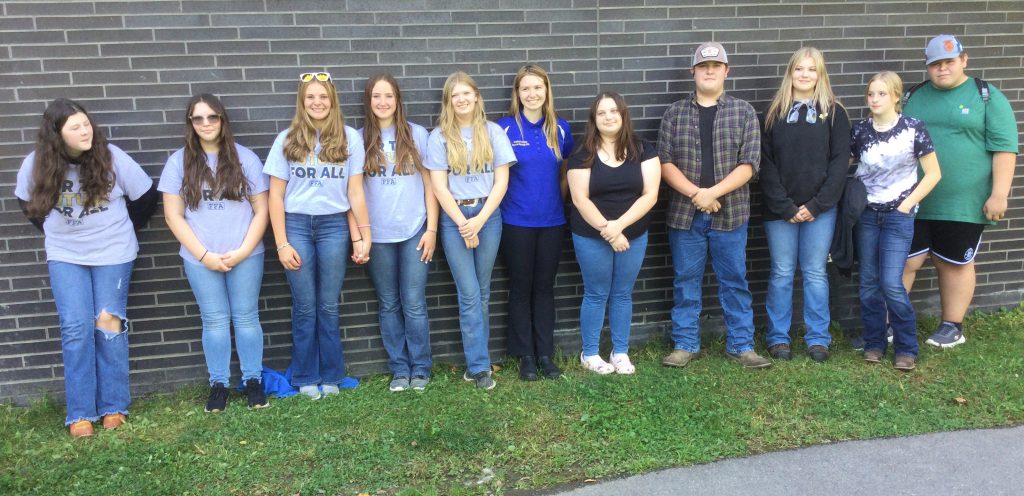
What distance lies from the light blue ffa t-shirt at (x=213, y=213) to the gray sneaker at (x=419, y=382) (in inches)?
53.1

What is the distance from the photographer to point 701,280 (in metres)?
5.50

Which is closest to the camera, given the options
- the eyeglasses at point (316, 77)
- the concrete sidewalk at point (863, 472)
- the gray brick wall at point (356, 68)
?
the concrete sidewalk at point (863, 472)

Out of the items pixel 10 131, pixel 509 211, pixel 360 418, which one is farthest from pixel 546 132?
pixel 10 131

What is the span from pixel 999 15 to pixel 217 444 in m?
5.92

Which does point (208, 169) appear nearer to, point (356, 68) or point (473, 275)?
point (356, 68)

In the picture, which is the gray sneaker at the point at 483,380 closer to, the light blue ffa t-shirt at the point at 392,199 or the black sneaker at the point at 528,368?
the black sneaker at the point at 528,368

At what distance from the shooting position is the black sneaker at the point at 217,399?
4.80m

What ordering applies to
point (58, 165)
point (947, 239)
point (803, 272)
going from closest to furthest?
point (58, 165), point (803, 272), point (947, 239)

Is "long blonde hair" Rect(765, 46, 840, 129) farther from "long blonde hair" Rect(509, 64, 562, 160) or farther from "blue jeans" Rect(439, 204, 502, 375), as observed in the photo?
"blue jeans" Rect(439, 204, 502, 375)

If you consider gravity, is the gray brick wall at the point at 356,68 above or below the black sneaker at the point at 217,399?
above

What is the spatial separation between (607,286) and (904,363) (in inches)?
75.4

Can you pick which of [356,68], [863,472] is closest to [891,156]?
[863,472]

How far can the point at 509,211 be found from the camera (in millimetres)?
5059

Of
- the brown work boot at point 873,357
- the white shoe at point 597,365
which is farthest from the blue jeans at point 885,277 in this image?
the white shoe at point 597,365
